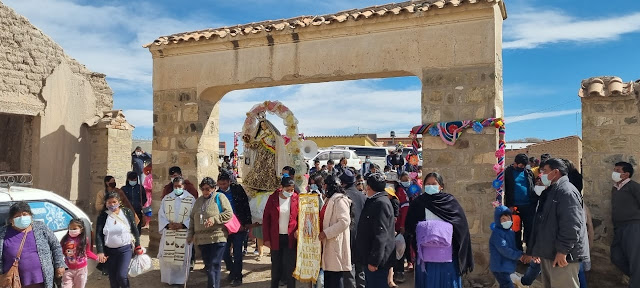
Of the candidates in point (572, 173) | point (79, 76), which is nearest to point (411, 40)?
point (572, 173)

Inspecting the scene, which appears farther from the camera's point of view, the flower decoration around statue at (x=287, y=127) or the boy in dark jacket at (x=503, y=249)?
the flower decoration around statue at (x=287, y=127)

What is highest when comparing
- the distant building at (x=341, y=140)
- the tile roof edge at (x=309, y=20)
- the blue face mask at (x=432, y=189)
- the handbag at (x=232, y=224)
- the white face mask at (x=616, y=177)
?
the tile roof edge at (x=309, y=20)

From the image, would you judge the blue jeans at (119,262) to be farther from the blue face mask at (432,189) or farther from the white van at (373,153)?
the white van at (373,153)

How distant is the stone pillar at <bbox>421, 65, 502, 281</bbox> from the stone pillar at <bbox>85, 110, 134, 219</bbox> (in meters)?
7.22

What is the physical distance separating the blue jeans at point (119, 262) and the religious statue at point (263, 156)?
10.9 feet

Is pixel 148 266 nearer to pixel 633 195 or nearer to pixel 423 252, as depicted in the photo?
pixel 423 252

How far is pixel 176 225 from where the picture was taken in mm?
6828

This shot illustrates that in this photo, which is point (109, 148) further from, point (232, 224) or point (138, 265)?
point (232, 224)

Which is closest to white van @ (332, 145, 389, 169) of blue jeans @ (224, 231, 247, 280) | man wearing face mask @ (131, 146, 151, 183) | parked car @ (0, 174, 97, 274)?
man wearing face mask @ (131, 146, 151, 183)

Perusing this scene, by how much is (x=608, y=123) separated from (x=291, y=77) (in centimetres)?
485

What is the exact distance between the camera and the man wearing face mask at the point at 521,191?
24.1 feet

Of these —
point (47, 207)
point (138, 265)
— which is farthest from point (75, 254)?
point (138, 265)

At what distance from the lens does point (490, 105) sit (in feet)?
22.1

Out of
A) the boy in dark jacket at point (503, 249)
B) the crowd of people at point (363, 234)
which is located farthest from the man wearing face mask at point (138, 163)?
the boy in dark jacket at point (503, 249)
